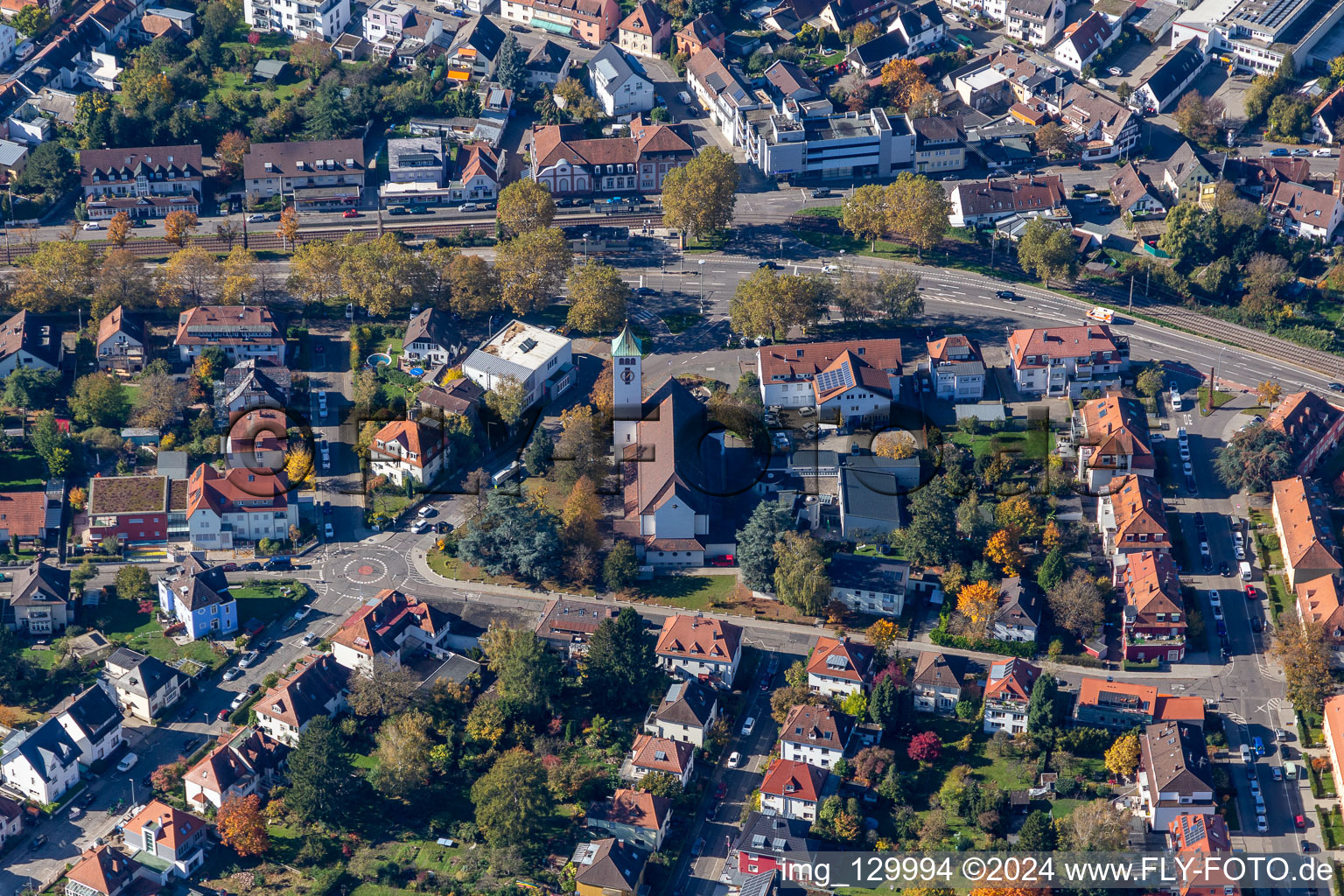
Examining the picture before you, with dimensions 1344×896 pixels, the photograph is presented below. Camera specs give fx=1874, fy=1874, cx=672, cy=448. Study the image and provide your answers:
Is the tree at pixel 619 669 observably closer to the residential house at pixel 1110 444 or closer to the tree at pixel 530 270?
the residential house at pixel 1110 444

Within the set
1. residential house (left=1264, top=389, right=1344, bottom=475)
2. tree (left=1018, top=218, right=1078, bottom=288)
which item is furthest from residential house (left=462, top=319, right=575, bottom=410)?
residential house (left=1264, top=389, right=1344, bottom=475)

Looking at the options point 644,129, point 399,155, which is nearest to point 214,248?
point 399,155

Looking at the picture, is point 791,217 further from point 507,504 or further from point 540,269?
point 507,504

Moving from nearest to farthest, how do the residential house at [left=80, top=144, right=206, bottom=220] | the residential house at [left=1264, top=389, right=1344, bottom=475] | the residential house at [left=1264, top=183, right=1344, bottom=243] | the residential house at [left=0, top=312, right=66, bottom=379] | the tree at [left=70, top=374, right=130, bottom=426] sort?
the residential house at [left=1264, top=389, right=1344, bottom=475] → the tree at [left=70, top=374, right=130, bottom=426] → the residential house at [left=0, top=312, right=66, bottom=379] → the residential house at [left=1264, top=183, right=1344, bottom=243] → the residential house at [left=80, top=144, right=206, bottom=220]

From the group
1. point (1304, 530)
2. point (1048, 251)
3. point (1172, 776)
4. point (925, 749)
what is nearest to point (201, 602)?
point (925, 749)

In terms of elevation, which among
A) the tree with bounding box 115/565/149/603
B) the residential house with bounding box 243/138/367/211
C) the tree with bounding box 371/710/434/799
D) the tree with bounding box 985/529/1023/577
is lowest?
the tree with bounding box 371/710/434/799

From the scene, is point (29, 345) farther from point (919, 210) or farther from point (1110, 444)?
point (1110, 444)

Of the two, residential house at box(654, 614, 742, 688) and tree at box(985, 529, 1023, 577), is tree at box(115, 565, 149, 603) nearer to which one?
residential house at box(654, 614, 742, 688)
